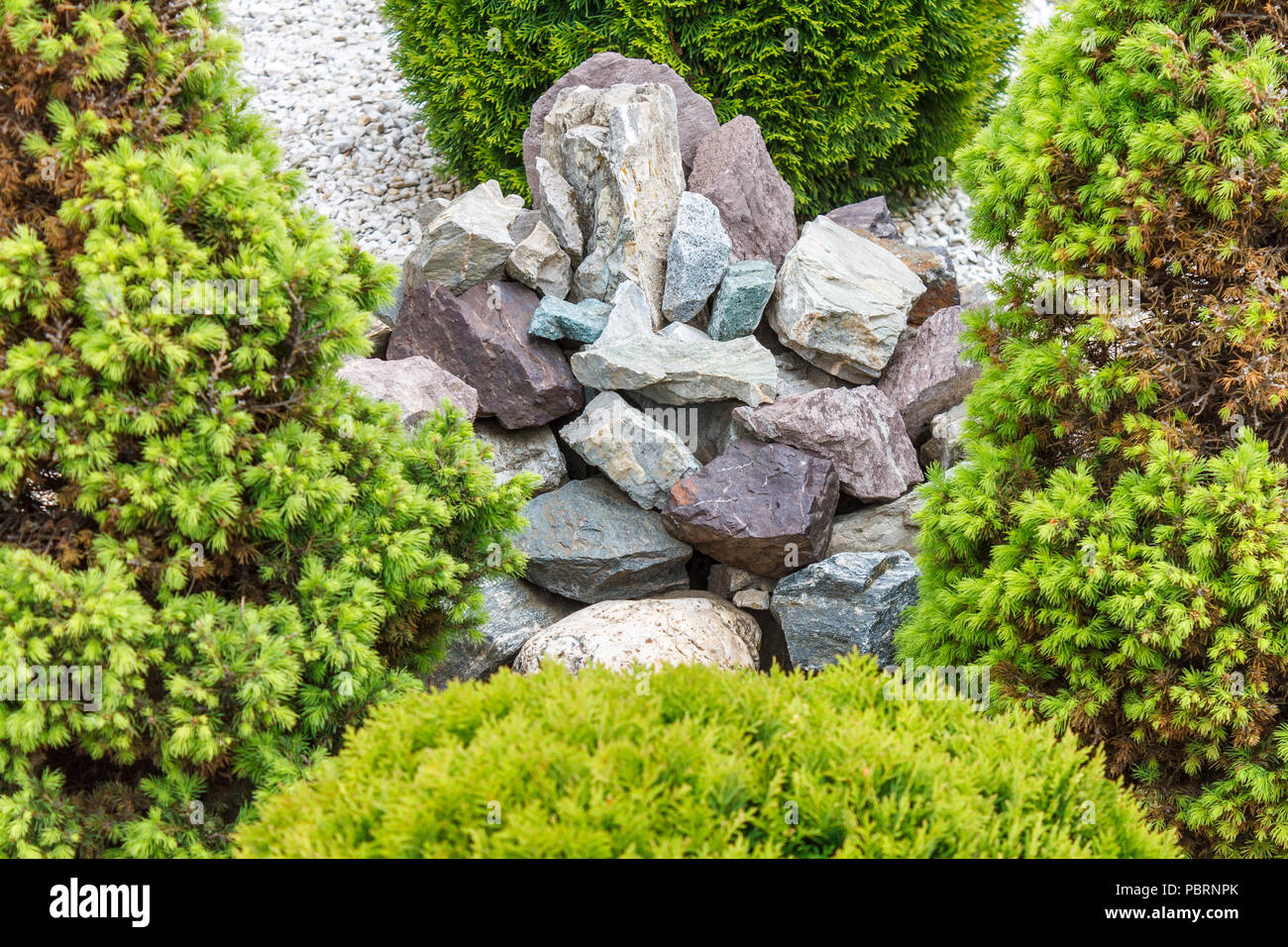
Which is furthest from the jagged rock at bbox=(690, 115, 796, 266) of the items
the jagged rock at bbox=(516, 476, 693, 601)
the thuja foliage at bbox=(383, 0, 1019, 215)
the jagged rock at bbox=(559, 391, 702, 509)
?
the jagged rock at bbox=(516, 476, 693, 601)

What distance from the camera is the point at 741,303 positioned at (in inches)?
256

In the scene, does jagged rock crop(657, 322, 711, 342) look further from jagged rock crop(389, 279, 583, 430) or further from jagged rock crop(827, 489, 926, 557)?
jagged rock crop(827, 489, 926, 557)

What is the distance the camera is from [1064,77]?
4094mm

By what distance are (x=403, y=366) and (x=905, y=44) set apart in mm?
5155

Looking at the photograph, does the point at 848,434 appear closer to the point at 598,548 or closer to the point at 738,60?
the point at 598,548

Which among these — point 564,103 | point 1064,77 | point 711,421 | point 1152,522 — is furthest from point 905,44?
point 1152,522

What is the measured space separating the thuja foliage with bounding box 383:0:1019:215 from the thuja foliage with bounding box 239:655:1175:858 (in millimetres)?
6331

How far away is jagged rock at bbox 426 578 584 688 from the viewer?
5402 millimetres

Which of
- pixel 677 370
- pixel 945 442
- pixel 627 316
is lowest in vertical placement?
pixel 945 442

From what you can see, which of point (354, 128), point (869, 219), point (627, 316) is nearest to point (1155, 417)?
point (627, 316)

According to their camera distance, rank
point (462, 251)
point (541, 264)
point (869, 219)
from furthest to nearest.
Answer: point (869, 219), point (541, 264), point (462, 251)

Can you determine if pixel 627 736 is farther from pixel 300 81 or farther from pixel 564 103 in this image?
pixel 300 81

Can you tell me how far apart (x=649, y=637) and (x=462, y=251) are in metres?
2.80

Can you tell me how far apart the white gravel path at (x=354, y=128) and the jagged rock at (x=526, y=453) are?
2.78m
